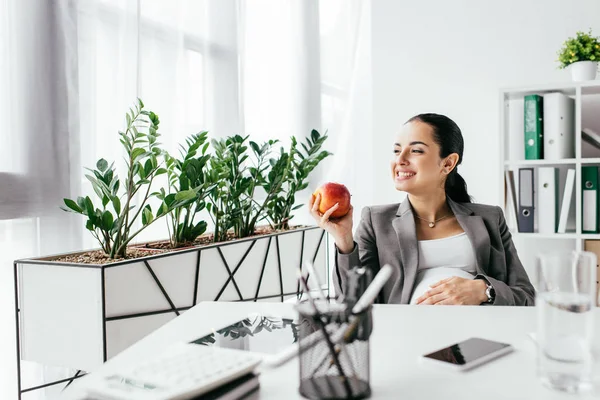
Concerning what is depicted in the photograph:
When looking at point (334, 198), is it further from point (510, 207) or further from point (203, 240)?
point (510, 207)

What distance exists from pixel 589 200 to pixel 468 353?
221 cm

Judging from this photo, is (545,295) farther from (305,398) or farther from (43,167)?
(43,167)

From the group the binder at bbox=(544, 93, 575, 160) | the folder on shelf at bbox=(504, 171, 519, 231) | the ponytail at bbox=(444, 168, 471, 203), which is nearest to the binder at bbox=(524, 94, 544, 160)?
the binder at bbox=(544, 93, 575, 160)

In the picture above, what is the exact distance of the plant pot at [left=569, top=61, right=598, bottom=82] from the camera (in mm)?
2725

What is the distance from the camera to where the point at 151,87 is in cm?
233

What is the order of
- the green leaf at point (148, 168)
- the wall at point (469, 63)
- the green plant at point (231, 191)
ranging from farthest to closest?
the wall at point (469, 63)
the green plant at point (231, 191)
the green leaf at point (148, 168)

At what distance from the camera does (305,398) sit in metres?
0.73

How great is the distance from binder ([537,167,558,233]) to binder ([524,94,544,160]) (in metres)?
0.09

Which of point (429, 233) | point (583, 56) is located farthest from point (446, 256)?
point (583, 56)

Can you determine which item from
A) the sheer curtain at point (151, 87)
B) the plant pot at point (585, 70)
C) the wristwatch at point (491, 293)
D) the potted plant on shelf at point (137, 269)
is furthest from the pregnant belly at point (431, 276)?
the plant pot at point (585, 70)

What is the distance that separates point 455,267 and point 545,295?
1055mm

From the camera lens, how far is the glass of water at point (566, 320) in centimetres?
74

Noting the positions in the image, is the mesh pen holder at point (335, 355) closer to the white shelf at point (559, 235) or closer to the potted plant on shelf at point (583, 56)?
the white shelf at point (559, 235)

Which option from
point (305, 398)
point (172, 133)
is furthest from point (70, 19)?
point (305, 398)
